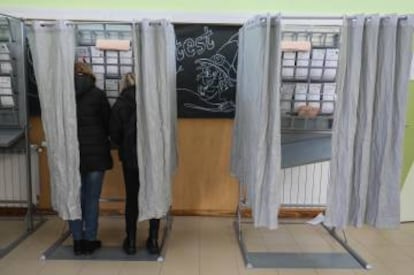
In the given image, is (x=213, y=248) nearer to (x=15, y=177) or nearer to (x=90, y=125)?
(x=90, y=125)

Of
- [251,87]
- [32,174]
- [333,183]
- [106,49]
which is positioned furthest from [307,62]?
[32,174]

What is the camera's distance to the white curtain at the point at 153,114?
253 centimetres

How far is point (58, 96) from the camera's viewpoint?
2.58m

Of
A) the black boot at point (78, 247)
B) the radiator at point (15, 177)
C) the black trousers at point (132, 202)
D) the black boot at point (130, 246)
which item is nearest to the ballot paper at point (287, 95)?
the black trousers at point (132, 202)

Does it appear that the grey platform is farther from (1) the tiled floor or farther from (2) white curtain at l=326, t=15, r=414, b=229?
(2) white curtain at l=326, t=15, r=414, b=229

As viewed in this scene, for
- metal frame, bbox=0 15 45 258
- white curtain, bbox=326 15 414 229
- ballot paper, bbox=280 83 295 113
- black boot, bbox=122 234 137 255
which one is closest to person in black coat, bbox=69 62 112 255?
black boot, bbox=122 234 137 255

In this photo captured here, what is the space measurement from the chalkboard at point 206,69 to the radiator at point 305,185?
0.82 metres

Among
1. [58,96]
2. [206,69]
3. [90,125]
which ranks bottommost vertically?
[90,125]

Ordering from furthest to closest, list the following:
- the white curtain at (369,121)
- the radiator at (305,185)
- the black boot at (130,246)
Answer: the radiator at (305,185)
the black boot at (130,246)
the white curtain at (369,121)

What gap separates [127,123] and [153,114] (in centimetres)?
27

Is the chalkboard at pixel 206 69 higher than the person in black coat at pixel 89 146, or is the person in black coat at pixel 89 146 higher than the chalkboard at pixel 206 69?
the chalkboard at pixel 206 69

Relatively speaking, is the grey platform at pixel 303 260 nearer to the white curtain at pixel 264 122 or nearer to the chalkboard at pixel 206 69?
the white curtain at pixel 264 122

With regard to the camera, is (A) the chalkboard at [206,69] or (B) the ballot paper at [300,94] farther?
(A) the chalkboard at [206,69]

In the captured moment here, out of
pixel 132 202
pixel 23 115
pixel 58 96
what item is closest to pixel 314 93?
pixel 132 202
